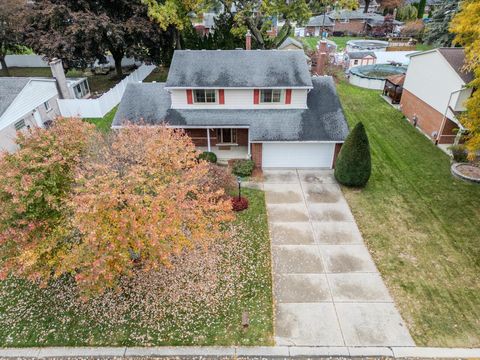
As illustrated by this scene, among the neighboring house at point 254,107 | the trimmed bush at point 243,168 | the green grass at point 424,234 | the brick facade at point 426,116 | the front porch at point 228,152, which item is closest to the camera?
the green grass at point 424,234

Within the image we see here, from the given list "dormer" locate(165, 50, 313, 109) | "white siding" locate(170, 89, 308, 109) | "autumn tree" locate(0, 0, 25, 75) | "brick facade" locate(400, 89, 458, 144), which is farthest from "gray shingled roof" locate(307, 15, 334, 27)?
"white siding" locate(170, 89, 308, 109)

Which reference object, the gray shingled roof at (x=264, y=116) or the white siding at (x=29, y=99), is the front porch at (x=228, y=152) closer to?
the gray shingled roof at (x=264, y=116)

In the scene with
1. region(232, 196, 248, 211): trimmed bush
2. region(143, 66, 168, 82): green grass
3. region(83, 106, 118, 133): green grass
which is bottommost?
region(232, 196, 248, 211): trimmed bush

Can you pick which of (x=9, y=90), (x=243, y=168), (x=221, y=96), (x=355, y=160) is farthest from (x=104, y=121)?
(x=355, y=160)

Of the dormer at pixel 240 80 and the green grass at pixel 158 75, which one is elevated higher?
the dormer at pixel 240 80

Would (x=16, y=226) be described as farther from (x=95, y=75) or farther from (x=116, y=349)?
(x=95, y=75)

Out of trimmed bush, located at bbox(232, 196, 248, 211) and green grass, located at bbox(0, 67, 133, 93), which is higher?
green grass, located at bbox(0, 67, 133, 93)

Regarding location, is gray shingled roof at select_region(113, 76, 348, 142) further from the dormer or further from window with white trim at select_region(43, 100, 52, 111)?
window with white trim at select_region(43, 100, 52, 111)

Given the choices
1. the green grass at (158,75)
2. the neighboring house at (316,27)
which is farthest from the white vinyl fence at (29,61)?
the neighboring house at (316,27)
